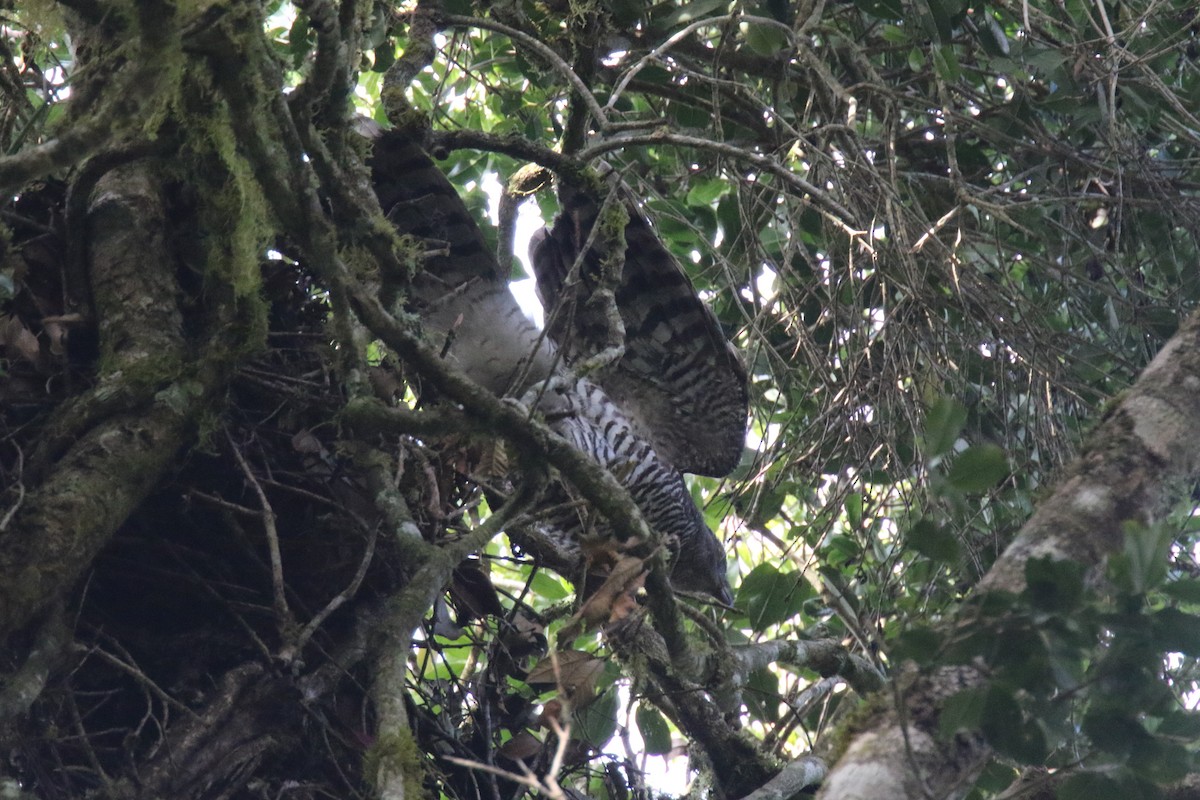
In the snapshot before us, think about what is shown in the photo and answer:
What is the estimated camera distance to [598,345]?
3.28 metres

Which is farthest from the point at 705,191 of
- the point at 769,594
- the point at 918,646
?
the point at 918,646

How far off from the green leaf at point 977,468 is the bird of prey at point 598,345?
0.89 m

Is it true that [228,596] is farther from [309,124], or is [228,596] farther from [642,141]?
[642,141]

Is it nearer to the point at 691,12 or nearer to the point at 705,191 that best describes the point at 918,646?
the point at 691,12

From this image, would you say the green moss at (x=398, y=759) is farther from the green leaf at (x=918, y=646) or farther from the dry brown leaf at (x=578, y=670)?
the green leaf at (x=918, y=646)

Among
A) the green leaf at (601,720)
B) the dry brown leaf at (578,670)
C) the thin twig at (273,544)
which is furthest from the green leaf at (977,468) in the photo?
the green leaf at (601,720)

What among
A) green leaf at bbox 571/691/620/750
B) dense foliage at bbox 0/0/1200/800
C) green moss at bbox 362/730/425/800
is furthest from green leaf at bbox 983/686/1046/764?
green leaf at bbox 571/691/620/750

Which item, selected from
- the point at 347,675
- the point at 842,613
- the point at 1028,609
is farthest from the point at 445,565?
the point at 842,613

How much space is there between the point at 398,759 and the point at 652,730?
1.40 meters

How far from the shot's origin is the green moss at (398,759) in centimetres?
153

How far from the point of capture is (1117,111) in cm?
333

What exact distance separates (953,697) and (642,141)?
147 cm

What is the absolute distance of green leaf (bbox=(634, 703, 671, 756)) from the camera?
2.83 m

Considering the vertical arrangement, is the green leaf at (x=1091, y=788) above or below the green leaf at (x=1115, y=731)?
below
